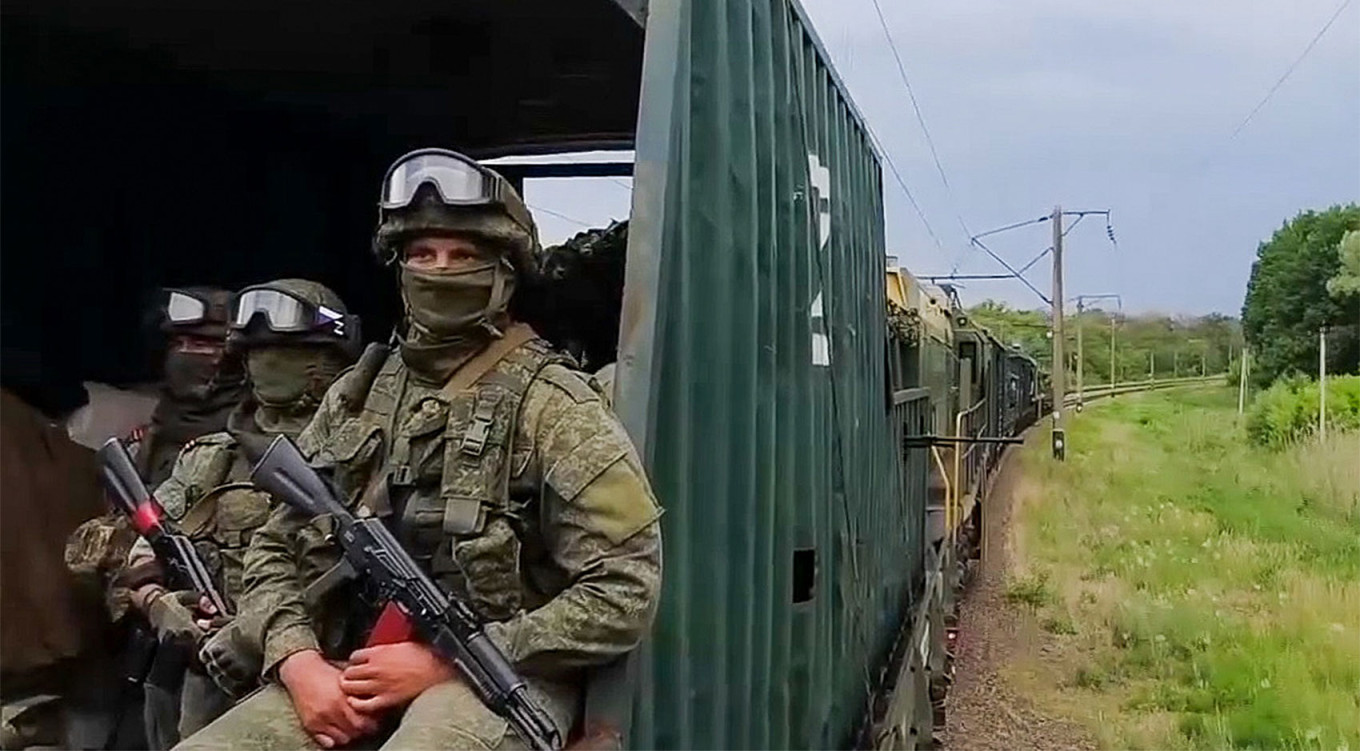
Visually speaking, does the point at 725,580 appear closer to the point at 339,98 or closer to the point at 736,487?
the point at 736,487

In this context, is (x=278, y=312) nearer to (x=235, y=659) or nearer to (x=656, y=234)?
(x=235, y=659)

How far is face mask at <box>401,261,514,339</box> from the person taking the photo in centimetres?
273

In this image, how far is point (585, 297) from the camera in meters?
5.80

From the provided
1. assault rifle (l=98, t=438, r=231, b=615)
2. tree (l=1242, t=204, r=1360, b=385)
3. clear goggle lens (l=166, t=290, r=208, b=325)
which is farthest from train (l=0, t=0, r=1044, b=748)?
tree (l=1242, t=204, r=1360, b=385)

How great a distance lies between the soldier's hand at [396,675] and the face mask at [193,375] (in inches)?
68.2

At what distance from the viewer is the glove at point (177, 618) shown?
3609mm

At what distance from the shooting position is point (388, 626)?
106 inches

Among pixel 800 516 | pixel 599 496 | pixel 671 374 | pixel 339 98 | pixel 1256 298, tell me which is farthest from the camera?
pixel 1256 298

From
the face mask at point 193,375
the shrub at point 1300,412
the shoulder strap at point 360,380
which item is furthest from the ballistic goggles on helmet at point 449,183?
the shrub at point 1300,412

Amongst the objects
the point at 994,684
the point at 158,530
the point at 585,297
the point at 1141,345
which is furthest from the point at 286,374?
the point at 1141,345

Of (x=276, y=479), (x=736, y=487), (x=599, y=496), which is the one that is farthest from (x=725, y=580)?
(x=276, y=479)

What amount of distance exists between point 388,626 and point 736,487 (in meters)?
1.10

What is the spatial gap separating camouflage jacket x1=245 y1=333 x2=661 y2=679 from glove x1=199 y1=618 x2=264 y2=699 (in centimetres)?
15

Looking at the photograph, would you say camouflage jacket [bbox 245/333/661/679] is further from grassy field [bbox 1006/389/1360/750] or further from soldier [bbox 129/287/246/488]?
grassy field [bbox 1006/389/1360/750]
